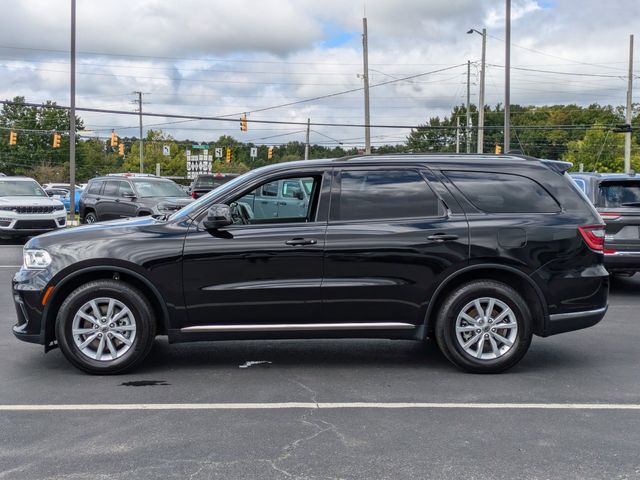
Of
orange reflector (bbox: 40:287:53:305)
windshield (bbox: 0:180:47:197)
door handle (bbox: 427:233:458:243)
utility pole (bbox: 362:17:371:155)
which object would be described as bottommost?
orange reflector (bbox: 40:287:53:305)

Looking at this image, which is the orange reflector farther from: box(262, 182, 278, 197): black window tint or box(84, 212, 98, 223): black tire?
box(84, 212, 98, 223): black tire

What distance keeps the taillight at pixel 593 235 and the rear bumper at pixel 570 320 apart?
0.56 meters

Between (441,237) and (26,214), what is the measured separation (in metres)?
15.2

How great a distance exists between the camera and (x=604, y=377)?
596 cm

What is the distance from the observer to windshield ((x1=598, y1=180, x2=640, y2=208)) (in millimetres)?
9992

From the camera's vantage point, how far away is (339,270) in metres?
5.85

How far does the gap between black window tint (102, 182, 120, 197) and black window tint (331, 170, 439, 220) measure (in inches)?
614

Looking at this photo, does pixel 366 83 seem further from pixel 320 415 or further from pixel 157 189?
pixel 320 415

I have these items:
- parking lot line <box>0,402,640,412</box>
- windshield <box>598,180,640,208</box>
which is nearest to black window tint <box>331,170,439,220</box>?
parking lot line <box>0,402,640,412</box>

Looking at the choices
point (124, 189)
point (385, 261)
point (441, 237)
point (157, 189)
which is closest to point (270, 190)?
point (385, 261)

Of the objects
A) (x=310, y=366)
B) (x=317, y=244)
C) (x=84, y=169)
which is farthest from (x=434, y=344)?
(x=84, y=169)

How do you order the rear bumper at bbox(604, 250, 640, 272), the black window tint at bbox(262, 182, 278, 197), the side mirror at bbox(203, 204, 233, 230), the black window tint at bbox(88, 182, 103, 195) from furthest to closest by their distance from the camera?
the black window tint at bbox(88, 182, 103, 195) → the rear bumper at bbox(604, 250, 640, 272) → the black window tint at bbox(262, 182, 278, 197) → the side mirror at bbox(203, 204, 233, 230)

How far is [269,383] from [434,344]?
2116 millimetres

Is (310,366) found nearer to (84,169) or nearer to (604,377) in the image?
(604,377)
